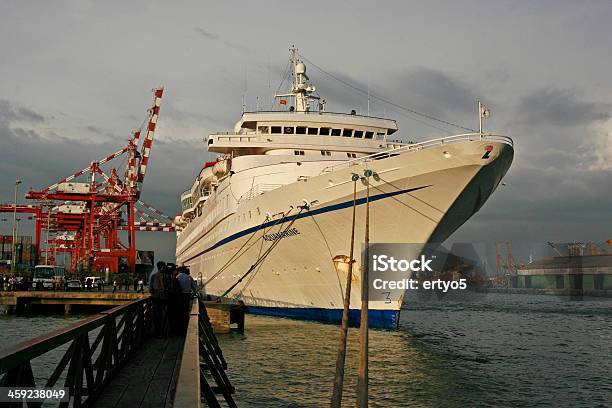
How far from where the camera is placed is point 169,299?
12.1 meters

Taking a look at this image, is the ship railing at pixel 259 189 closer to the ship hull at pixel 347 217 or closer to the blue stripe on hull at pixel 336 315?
the ship hull at pixel 347 217

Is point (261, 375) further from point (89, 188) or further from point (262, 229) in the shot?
point (89, 188)

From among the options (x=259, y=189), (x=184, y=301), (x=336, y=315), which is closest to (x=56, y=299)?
(x=259, y=189)

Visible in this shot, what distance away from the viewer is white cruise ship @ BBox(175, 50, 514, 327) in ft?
62.8

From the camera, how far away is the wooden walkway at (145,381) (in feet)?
22.3

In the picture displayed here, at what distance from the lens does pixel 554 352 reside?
70.4 ft

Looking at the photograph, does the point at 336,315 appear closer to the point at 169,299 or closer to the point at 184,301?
the point at 184,301

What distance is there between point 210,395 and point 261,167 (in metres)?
18.9

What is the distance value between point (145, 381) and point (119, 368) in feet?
3.43

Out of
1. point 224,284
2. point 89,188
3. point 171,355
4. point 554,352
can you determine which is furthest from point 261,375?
point 89,188

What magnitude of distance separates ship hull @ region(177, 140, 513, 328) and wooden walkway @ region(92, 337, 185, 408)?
10261mm

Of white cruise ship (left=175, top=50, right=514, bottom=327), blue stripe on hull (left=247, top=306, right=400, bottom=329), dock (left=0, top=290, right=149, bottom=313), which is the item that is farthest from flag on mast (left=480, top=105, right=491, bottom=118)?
dock (left=0, top=290, right=149, bottom=313)

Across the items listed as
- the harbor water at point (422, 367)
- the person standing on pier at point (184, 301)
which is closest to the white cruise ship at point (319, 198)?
the harbor water at point (422, 367)

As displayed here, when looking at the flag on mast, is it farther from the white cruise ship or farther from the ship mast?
the ship mast
